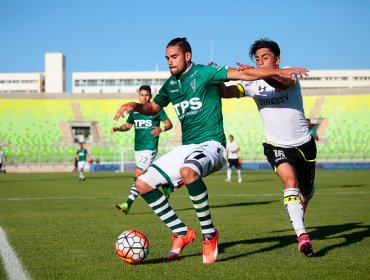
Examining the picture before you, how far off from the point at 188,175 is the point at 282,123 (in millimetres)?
1569

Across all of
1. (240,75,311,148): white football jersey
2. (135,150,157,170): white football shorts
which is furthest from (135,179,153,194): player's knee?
(135,150,157,170): white football shorts

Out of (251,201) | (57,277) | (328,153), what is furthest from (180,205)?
(328,153)

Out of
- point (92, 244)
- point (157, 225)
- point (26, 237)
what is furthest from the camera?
point (157, 225)

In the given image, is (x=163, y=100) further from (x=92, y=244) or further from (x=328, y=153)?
(x=328, y=153)

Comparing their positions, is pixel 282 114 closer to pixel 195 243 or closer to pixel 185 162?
pixel 185 162

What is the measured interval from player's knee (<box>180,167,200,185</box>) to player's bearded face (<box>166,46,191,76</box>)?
113 cm

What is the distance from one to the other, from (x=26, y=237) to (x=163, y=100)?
2.75 metres

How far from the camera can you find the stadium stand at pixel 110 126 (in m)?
52.4

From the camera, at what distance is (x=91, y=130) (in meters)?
56.3

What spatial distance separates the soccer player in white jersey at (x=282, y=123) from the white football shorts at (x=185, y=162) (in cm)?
83

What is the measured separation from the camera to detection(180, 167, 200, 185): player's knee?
5.66m

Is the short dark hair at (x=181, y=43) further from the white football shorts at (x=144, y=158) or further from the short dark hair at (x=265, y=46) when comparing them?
the white football shorts at (x=144, y=158)

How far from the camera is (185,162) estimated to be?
19.2 ft

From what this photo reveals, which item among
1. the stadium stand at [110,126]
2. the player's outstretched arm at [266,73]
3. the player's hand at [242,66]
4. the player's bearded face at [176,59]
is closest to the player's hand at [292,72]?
the player's outstretched arm at [266,73]
